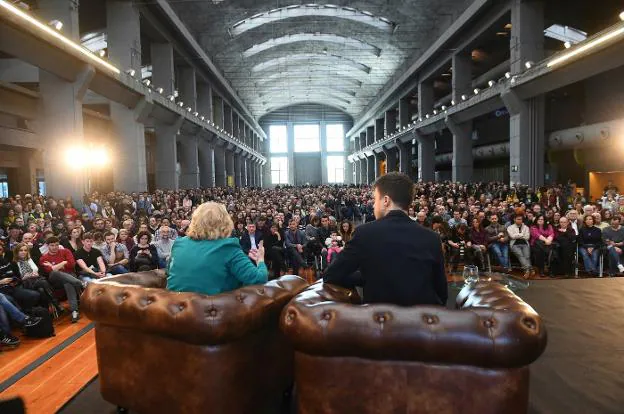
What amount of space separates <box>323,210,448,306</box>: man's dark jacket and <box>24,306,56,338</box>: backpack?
14.2 feet

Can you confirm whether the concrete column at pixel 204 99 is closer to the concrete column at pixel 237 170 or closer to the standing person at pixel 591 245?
the concrete column at pixel 237 170

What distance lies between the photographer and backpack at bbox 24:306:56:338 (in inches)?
197

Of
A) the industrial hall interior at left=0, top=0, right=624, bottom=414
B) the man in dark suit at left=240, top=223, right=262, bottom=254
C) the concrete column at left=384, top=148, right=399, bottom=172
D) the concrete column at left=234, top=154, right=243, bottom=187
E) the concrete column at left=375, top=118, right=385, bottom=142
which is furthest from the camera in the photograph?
the concrete column at left=375, top=118, right=385, bottom=142

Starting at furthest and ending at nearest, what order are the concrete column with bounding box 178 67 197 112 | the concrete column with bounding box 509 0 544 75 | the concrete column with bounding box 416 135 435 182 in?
the concrete column with bounding box 416 135 435 182 < the concrete column with bounding box 178 67 197 112 < the concrete column with bounding box 509 0 544 75

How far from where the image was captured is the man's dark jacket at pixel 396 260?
2369mm

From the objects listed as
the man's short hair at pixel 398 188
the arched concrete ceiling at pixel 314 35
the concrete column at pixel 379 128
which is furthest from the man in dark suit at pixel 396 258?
the concrete column at pixel 379 128

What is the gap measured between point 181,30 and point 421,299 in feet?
70.4

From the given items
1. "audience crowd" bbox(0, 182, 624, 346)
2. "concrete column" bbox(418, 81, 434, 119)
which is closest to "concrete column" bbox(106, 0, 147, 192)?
"audience crowd" bbox(0, 182, 624, 346)

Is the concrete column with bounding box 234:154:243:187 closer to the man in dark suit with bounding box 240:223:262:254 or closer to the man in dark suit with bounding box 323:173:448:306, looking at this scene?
the man in dark suit with bounding box 240:223:262:254

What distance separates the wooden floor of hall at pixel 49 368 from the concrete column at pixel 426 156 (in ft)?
85.2

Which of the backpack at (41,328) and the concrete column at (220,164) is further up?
the concrete column at (220,164)

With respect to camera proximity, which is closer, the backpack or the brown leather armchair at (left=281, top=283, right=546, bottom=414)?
the brown leather armchair at (left=281, top=283, right=546, bottom=414)

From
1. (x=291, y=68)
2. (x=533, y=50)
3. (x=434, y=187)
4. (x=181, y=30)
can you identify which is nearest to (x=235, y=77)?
(x=291, y=68)

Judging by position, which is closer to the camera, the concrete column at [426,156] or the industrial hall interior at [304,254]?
the industrial hall interior at [304,254]
